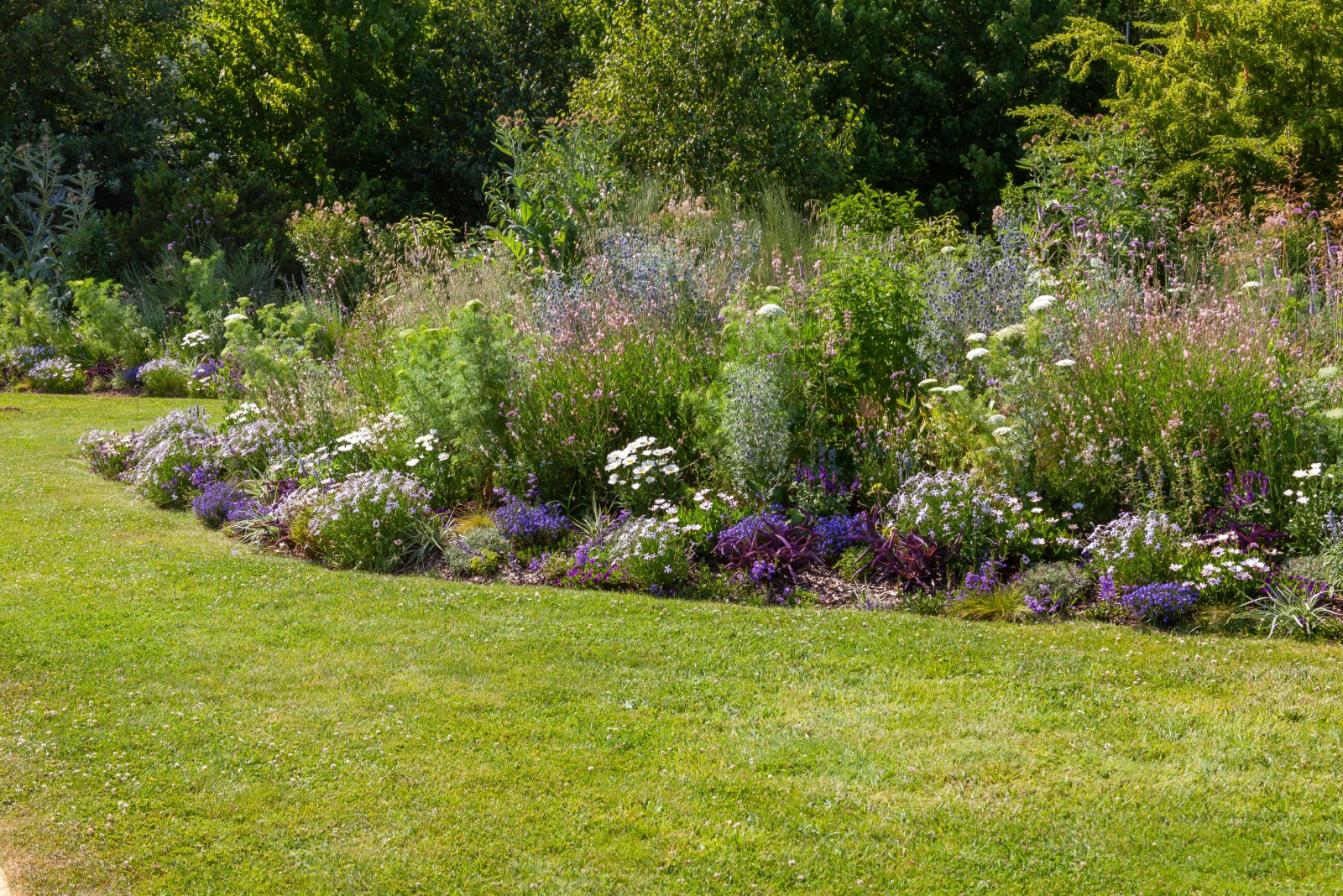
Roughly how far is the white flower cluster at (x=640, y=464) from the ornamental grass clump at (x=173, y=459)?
10.4 ft

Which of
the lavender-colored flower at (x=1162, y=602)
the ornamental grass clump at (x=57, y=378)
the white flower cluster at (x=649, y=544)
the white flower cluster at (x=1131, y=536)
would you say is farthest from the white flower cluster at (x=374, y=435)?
the ornamental grass clump at (x=57, y=378)

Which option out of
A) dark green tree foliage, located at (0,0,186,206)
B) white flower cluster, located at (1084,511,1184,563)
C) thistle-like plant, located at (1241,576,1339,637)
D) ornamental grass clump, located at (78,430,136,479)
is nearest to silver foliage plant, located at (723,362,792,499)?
white flower cluster, located at (1084,511,1184,563)

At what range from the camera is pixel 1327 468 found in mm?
5262

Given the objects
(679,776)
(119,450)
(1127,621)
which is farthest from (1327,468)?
(119,450)

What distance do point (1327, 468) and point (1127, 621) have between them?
122 cm

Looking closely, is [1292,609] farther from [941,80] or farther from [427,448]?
[941,80]

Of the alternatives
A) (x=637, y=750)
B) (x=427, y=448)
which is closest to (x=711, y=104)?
(x=427, y=448)

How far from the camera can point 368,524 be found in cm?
634

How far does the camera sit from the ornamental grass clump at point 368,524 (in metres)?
6.33

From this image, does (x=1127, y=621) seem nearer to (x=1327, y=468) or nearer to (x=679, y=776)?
(x=1327, y=468)

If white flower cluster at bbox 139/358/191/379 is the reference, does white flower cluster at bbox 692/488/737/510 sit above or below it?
below

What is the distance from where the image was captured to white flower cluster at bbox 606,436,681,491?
6.28 meters

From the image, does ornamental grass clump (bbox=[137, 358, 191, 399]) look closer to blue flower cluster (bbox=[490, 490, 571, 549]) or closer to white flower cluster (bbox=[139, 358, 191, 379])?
white flower cluster (bbox=[139, 358, 191, 379])

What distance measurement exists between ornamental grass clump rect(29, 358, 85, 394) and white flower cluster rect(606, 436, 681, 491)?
8870 millimetres
